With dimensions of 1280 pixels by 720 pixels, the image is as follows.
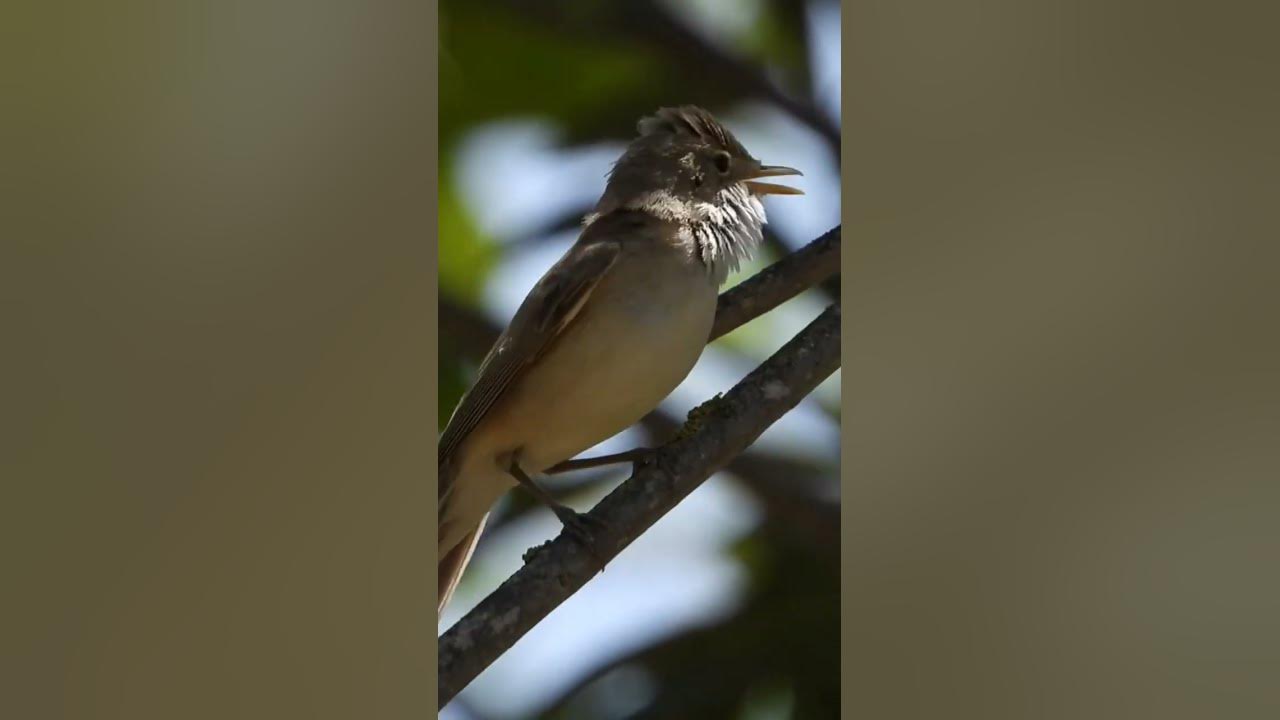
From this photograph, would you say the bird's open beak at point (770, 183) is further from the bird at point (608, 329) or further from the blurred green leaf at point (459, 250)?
the blurred green leaf at point (459, 250)

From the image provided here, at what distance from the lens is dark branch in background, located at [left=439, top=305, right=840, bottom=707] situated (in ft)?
6.66

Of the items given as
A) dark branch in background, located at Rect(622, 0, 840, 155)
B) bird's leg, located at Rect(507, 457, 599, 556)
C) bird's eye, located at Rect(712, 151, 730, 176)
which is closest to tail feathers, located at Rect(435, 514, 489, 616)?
bird's leg, located at Rect(507, 457, 599, 556)

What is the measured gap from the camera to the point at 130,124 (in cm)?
184

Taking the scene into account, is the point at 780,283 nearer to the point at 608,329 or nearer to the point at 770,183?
the point at 770,183

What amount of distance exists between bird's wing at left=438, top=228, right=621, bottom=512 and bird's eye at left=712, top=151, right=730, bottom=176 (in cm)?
25

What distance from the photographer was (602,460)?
7.01ft

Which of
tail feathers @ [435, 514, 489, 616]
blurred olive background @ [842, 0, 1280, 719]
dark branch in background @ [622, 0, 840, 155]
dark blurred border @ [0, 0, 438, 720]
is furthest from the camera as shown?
blurred olive background @ [842, 0, 1280, 719]

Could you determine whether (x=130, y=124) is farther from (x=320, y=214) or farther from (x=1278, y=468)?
A: (x=1278, y=468)

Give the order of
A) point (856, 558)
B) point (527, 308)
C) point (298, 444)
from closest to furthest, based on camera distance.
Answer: point (298, 444) → point (527, 308) → point (856, 558)

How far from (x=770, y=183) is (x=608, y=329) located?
0.41m

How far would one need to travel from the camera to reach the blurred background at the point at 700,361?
2.05 m

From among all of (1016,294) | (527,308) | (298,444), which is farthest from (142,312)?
(1016,294)

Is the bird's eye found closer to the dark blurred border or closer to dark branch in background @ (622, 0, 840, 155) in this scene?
dark branch in background @ (622, 0, 840, 155)

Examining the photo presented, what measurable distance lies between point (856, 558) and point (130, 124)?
141 centimetres
